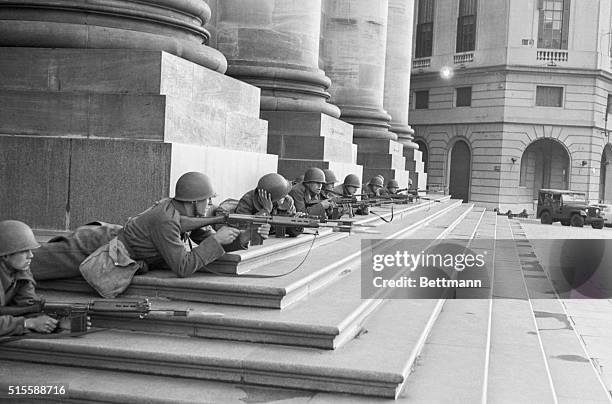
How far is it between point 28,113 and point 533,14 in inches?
1611

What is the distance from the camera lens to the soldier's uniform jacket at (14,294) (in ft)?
16.2

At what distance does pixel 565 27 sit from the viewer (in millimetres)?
43812

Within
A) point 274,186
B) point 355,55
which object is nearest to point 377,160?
point 355,55

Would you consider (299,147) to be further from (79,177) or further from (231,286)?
(231,286)

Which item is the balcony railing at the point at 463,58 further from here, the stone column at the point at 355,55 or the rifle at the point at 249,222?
the rifle at the point at 249,222

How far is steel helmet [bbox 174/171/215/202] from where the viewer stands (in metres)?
5.89

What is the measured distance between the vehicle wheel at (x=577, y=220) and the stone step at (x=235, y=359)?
30.1 meters

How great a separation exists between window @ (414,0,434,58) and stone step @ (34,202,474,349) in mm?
43893

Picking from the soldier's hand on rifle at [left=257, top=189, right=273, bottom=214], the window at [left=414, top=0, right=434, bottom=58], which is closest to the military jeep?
the window at [left=414, top=0, right=434, bottom=58]

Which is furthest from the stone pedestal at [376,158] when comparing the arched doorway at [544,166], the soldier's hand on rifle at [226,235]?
the arched doorway at [544,166]

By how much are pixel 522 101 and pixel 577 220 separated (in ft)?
38.2

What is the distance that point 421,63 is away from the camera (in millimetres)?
47719

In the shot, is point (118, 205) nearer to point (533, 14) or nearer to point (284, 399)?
point (284, 399)

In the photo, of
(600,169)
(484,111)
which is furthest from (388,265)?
(600,169)
